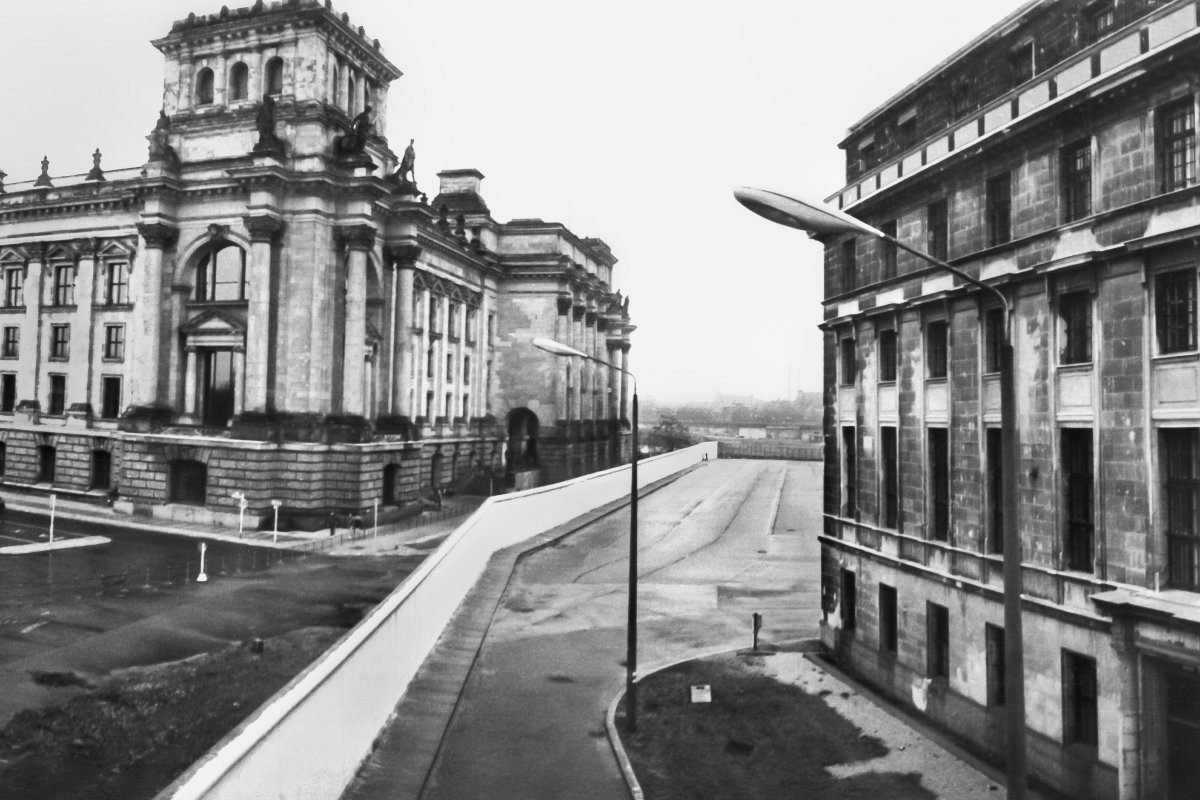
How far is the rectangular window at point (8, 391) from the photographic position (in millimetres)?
57875

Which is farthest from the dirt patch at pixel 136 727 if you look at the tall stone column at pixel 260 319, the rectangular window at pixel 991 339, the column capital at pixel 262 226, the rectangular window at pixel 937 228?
the column capital at pixel 262 226

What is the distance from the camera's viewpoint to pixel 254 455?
45.6 meters

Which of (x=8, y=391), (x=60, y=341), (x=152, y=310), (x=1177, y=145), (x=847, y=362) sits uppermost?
(x=152, y=310)

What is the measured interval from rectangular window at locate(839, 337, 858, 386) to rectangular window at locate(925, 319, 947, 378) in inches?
171

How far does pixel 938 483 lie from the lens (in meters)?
20.6

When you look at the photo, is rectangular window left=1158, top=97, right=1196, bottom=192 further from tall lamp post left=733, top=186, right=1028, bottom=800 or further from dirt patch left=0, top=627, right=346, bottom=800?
dirt patch left=0, top=627, right=346, bottom=800

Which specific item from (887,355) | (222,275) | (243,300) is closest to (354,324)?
(243,300)

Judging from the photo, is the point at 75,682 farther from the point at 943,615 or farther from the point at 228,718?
the point at 943,615

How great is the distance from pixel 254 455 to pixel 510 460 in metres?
28.8

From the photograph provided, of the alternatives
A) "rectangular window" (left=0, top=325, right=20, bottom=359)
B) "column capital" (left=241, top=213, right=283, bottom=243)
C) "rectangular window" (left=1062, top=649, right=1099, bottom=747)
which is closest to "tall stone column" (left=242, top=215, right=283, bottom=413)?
"column capital" (left=241, top=213, right=283, bottom=243)

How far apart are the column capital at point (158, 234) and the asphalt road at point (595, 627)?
27.0 metres

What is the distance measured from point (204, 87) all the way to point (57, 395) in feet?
70.1

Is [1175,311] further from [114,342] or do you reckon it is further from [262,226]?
[114,342]

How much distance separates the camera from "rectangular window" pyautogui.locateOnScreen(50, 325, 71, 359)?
5566 centimetres
